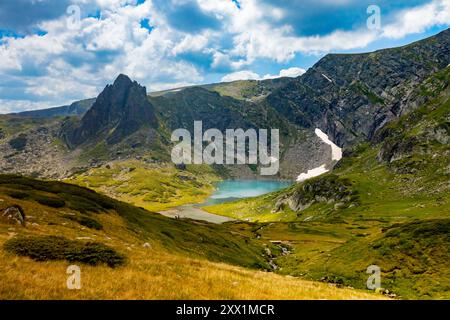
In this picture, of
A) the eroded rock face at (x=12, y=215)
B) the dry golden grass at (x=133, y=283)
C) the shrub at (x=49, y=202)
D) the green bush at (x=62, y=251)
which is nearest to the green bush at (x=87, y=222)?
the shrub at (x=49, y=202)

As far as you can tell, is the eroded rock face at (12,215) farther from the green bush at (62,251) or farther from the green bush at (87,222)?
the green bush at (62,251)

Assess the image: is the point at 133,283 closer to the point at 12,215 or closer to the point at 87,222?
the point at 12,215

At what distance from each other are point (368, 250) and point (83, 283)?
207 ft

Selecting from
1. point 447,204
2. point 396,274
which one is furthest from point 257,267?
point 447,204

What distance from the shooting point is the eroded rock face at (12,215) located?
40263 mm

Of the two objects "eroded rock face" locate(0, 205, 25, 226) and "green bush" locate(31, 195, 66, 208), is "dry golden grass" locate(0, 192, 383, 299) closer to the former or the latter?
"eroded rock face" locate(0, 205, 25, 226)

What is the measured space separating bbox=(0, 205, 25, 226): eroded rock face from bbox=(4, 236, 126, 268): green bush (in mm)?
16381

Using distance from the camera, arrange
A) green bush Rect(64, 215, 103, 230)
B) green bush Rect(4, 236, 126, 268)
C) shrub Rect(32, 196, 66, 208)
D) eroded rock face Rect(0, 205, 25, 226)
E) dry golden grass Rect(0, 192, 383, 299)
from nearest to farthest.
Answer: dry golden grass Rect(0, 192, 383, 299) < green bush Rect(4, 236, 126, 268) < eroded rock face Rect(0, 205, 25, 226) < green bush Rect(64, 215, 103, 230) < shrub Rect(32, 196, 66, 208)

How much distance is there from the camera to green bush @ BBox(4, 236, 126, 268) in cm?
2458

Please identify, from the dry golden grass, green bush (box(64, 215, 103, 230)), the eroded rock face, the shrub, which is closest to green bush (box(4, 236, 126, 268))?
the dry golden grass

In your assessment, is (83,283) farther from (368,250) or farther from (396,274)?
(368,250)

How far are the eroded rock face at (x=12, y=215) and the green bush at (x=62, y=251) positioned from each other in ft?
53.7
